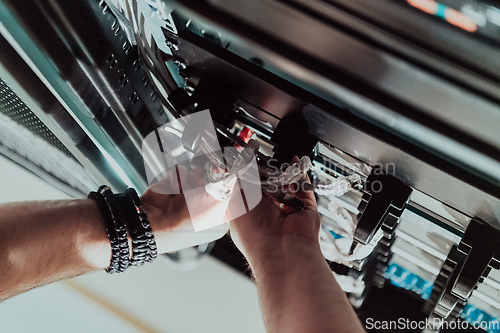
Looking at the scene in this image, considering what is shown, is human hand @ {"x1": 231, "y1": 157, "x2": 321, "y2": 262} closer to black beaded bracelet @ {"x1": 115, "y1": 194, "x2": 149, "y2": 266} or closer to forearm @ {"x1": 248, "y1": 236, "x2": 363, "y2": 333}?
forearm @ {"x1": 248, "y1": 236, "x2": 363, "y2": 333}

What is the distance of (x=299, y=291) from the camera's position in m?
0.65

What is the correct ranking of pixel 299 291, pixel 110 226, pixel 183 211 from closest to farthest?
pixel 299 291, pixel 110 226, pixel 183 211

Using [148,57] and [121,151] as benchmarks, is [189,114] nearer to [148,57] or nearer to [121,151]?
[148,57]

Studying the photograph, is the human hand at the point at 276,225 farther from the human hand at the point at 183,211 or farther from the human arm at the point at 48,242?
the human arm at the point at 48,242

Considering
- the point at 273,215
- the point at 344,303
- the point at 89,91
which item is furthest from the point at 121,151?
the point at 344,303

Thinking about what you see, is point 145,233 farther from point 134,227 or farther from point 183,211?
point 183,211

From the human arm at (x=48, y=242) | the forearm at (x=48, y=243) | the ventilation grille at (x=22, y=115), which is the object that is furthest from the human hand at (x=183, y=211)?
the ventilation grille at (x=22, y=115)

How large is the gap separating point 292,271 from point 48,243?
0.48 metres

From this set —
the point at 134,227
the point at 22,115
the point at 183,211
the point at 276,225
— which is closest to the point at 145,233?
the point at 134,227

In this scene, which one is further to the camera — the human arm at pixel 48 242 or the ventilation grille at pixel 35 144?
the ventilation grille at pixel 35 144

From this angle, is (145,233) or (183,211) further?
(183,211)

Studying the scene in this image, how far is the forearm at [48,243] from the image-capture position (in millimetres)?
675

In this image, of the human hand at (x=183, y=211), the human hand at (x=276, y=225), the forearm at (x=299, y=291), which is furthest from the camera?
the human hand at (x=183, y=211)

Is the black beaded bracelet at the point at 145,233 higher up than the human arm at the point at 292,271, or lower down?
lower down
